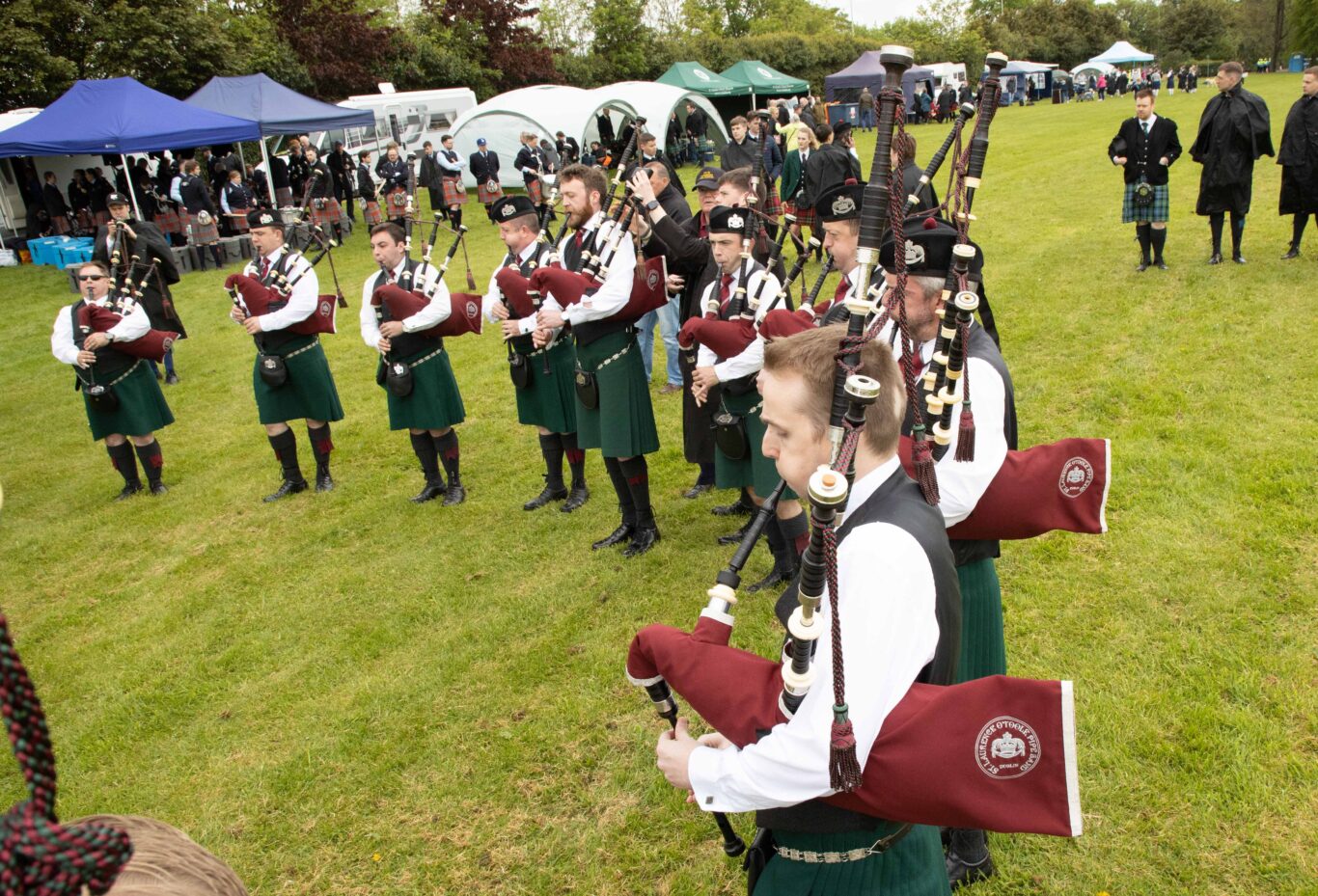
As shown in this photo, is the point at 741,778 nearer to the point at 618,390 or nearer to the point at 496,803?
the point at 496,803

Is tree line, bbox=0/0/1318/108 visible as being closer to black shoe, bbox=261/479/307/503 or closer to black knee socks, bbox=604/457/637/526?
black shoe, bbox=261/479/307/503

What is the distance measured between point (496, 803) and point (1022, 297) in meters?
8.08

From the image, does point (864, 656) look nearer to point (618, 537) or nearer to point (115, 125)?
point (618, 537)

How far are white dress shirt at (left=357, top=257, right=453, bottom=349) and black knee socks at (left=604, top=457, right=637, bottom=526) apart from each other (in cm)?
158

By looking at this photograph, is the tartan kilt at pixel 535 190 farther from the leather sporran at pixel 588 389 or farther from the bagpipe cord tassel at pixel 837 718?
the bagpipe cord tassel at pixel 837 718

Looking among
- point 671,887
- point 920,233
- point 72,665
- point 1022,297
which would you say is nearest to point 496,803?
point 671,887

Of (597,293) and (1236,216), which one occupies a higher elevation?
(597,293)

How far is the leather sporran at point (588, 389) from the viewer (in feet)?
18.0

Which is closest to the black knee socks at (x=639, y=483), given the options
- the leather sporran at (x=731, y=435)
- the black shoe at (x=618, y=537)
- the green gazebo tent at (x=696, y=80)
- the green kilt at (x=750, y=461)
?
the black shoe at (x=618, y=537)

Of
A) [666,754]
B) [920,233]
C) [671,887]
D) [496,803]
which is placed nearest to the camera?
[666,754]

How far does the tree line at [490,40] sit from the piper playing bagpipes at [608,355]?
75.8 feet

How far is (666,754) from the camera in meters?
1.90

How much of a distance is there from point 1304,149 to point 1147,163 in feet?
4.69

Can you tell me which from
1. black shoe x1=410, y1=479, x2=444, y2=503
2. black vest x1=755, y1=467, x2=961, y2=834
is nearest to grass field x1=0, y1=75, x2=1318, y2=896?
black shoe x1=410, y1=479, x2=444, y2=503
